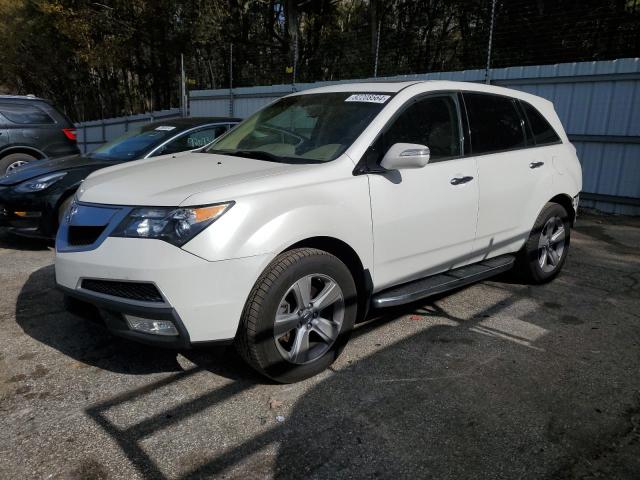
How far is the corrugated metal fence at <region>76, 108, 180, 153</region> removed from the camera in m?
17.6

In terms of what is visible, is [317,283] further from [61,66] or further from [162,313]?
[61,66]

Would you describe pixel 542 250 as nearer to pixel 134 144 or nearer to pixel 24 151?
pixel 134 144

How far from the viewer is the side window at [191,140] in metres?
6.20

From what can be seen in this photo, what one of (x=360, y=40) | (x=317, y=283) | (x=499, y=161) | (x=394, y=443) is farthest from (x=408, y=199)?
(x=360, y=40)

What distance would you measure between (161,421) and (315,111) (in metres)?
2.32

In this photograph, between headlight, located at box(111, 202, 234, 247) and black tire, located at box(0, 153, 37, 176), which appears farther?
black tire, located at box(0, 153, 37, 176)

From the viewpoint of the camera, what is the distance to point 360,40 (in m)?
12.3

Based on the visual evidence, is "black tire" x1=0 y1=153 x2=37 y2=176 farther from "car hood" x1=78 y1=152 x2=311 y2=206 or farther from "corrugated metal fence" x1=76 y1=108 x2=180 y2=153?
"corrugated metal fence" x1=76 y1=108 x2=180 y2=153

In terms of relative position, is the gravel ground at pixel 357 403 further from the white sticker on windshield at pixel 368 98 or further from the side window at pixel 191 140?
the side window at pixel 191 140

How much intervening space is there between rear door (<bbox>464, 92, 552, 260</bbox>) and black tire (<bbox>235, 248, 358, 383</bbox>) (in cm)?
152

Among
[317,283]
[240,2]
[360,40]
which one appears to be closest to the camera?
[317,283]

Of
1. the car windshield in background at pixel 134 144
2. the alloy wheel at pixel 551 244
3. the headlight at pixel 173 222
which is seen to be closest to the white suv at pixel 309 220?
the headlight at pixel 173 222

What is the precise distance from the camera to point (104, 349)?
11.7 ft

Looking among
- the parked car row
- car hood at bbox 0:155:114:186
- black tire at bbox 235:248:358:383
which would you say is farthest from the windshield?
car hood at bbox 0:155:114:186
